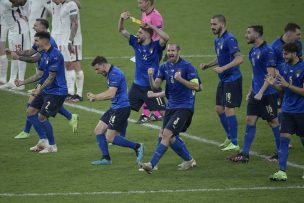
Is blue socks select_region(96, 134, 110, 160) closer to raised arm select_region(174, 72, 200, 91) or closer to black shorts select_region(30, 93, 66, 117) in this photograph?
black shorts select_region(30, 93, 66, 117)

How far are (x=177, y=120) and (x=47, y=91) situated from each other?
3225 millimetres

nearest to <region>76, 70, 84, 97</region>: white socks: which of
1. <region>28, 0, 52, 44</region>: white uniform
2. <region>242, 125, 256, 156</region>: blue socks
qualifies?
<region>28, 0, 52, 44</region>: white uniform

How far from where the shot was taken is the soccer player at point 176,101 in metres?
17.4

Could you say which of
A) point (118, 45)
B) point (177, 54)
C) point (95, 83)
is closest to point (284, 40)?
point (177, 54)

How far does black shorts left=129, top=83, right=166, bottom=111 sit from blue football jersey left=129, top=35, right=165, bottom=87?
15cm

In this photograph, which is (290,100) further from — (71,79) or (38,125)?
(71,79)

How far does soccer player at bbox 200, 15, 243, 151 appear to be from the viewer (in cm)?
1889

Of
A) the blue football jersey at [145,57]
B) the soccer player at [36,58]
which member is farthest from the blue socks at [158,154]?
the soccer player at [36,58]

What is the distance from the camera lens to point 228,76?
19.2 m

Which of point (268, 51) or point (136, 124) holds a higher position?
point (268, 51)

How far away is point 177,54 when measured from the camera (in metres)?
17.7

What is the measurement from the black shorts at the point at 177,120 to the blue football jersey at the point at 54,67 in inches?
106

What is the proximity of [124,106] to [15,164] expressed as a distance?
94.2 inches

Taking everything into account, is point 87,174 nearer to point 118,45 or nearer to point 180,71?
point 180,71
